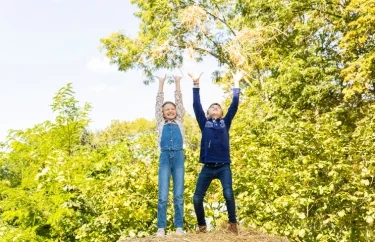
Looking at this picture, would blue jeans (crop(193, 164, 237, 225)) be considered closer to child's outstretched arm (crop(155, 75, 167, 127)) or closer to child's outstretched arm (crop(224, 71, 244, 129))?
child's outstretched arm (crop(224, 71, 244, 129))

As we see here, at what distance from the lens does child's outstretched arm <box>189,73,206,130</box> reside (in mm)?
5414

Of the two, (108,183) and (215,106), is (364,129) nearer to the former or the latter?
(215,106)

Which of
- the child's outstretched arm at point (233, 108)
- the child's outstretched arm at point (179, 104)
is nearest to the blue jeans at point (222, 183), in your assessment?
the child's outstretched arm at point (233, 108)

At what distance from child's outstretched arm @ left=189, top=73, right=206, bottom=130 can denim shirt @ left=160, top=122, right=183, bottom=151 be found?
0.87ft

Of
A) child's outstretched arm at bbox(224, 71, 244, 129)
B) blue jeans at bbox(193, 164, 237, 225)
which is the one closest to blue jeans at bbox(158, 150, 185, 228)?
blue jeans at bbox(193, 164, 237, 225)

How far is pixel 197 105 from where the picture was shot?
5465 mm

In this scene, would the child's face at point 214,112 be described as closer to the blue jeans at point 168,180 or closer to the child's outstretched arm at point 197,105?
the child's outstretched arm at point 197,105

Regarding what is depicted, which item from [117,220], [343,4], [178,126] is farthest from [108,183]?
[343,4]

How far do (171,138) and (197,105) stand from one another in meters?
0.50

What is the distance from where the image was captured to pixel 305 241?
694cm

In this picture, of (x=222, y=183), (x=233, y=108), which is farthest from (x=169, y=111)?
(x=222, y=183)

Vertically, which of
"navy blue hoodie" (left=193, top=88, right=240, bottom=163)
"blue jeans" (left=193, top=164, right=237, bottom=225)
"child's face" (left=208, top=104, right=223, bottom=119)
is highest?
"child's face" (left=208, top=104, right=223, bottom=119)

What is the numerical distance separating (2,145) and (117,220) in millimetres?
2714

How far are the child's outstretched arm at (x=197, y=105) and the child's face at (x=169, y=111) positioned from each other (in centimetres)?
25
